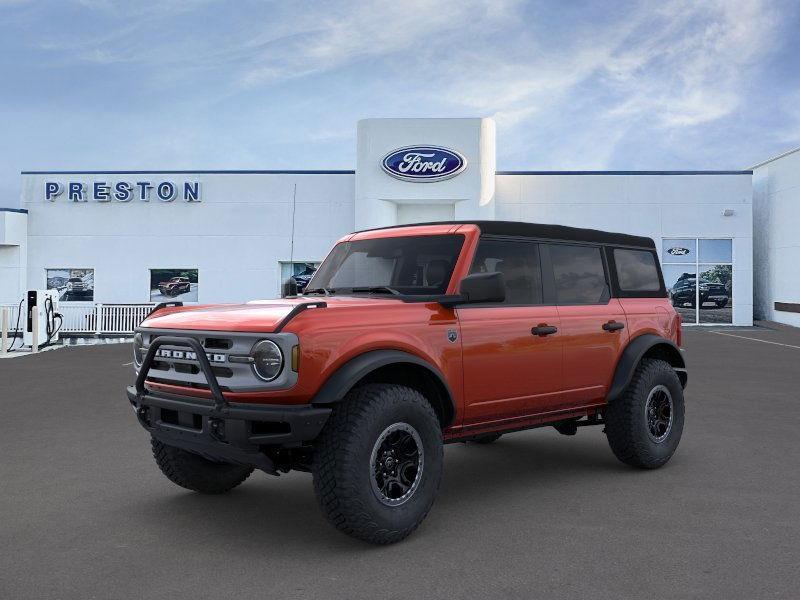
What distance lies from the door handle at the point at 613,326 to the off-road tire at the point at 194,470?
2971mm

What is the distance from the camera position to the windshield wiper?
521cm

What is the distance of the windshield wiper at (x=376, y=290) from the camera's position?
521cm

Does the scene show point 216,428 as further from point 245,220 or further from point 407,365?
point 245,220

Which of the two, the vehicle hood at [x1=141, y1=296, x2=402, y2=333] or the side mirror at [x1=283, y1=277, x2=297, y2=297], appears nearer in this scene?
the vehicle hood at [x1=141, y1=296, x2=402, y2=333]

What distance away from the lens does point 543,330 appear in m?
5.43

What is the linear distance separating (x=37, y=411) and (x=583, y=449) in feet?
22.4

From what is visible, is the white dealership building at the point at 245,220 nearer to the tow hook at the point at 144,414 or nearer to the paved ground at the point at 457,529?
the paved ground at the point at 457,529

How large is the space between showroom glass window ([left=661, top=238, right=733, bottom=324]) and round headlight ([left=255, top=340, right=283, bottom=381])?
27128 millimetres

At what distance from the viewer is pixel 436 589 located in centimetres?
371

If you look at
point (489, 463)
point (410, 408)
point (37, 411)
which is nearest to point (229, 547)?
point (410, 408)

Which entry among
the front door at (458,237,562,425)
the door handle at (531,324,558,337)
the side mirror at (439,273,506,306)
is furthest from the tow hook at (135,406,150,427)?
the door handle at (531,324,558,337)

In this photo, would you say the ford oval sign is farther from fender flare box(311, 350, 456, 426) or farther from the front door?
fender flare box(311, 350, 456, 426)

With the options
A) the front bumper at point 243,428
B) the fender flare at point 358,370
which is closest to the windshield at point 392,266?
the fender flare at point 358,370

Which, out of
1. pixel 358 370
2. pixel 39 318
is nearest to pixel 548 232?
pixel 358 370
